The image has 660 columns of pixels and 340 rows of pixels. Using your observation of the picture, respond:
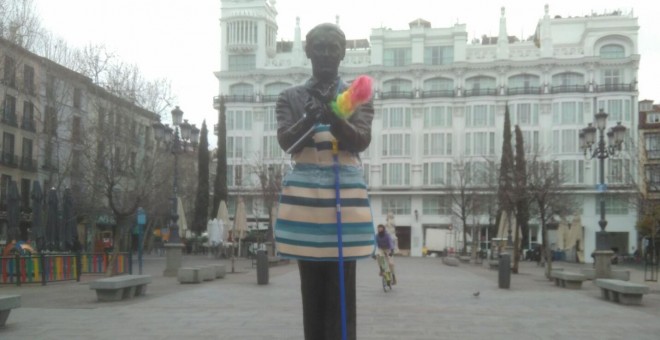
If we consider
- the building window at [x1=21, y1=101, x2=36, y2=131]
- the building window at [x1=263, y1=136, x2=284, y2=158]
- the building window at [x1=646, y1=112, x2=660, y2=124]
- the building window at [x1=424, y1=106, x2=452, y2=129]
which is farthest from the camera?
the building window at [x1=263, y1=136, x2=284, y2=158]

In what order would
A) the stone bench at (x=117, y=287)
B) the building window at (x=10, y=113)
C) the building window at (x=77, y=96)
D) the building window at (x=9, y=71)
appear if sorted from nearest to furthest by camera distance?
the stone bench at (x=117, y=287)
the building window at (x=9, y=71)
the building window at (x=77, y=96)
the building window at (x=10, y=113)

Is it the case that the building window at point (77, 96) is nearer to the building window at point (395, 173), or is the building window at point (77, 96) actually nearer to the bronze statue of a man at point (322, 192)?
the bronze statue of a man at point (322, 192)

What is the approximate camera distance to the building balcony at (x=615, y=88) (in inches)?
2453

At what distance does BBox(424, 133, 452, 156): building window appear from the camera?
67125 millimetres

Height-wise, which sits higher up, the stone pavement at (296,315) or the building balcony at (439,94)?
the building balcony at (439,94)

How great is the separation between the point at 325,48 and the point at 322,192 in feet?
3.09

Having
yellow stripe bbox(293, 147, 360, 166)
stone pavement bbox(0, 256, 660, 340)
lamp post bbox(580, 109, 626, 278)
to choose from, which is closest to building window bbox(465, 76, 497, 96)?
lamp post bbox(580, 109, 626, 278)

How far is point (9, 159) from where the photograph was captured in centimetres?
4672

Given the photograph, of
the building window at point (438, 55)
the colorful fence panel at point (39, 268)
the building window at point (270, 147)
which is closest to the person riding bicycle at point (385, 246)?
the colorful fence panel at point (39, 268)

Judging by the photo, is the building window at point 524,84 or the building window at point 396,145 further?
the building window at point 396,145

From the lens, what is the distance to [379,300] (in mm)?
14852

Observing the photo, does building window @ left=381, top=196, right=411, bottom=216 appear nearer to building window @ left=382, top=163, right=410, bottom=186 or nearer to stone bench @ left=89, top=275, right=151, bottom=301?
building window @ left=382, top=163, right=410, bottom=186

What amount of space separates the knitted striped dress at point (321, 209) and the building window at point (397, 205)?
64.3 meters

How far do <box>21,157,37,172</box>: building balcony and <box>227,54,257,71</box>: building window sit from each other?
26.3 metres
